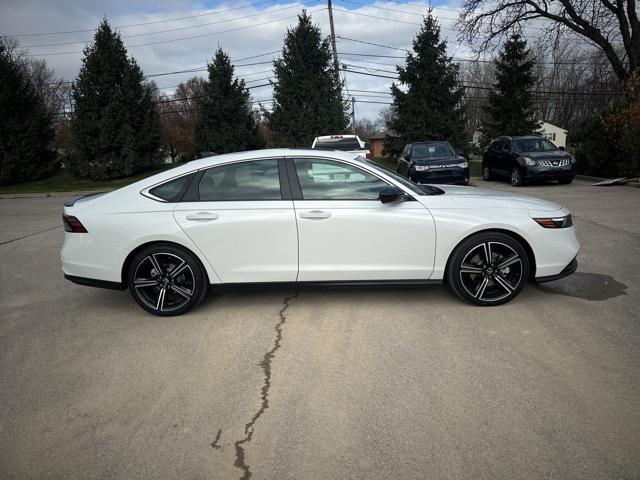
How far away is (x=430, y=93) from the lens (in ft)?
91.0

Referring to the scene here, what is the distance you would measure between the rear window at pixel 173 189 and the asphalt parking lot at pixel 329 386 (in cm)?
117

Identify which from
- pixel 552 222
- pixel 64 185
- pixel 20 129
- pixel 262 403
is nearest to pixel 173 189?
pixel 262 403

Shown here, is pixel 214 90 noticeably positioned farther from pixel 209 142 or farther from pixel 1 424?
pixel 1 424

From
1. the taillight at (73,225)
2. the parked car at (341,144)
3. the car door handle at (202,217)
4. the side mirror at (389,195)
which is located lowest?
the taillight at (73,225)

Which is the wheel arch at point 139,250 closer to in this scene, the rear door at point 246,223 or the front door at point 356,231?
the rear door at point 246,223

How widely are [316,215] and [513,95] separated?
29304mm

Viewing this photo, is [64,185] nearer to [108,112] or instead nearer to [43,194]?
[43,194]

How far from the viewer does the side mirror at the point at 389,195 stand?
4.28 meters

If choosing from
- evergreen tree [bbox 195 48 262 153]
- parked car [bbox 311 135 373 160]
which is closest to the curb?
evergreen tree [bbox 195 48 262 153]

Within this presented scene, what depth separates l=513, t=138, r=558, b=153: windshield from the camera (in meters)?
16.0

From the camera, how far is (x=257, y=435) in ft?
8.80

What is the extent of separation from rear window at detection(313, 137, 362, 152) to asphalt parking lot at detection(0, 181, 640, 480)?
31.6 ft

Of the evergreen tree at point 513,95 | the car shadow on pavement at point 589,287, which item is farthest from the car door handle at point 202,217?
the evergreen tree at point 513,95

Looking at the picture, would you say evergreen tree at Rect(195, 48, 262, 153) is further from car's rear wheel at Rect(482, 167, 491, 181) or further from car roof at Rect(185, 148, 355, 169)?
car roof at Rect(185, 148, 355, 169)
